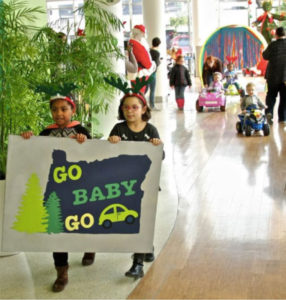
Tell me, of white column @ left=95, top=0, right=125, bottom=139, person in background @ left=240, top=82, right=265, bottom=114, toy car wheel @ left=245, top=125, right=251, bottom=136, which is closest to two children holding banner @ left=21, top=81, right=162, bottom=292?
white column @ left=95, top=0, right=125, bottom=139

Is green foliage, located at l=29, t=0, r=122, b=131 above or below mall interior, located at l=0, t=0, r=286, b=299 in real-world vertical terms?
above

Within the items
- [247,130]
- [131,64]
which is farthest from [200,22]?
[247,130]

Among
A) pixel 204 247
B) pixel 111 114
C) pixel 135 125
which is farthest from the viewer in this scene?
pixel 111 114

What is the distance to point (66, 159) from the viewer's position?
365 centimetres

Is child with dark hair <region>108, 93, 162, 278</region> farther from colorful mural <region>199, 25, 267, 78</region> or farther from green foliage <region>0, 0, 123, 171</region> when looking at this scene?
colorful mural <region>199, 25, 267, 78</region>

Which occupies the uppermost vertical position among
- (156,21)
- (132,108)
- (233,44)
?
(156,21)

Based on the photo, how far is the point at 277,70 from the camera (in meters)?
9.99

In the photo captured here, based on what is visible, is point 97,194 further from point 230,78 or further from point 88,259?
point 230,78

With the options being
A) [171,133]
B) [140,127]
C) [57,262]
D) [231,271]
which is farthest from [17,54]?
[171,133]

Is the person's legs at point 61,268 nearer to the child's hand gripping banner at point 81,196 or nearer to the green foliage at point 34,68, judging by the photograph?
the child's hand gripping banner at point 81,196

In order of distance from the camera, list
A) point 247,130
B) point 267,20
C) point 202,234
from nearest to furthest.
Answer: point 202,234
point 247,130
point 267,20

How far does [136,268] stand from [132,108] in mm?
1064

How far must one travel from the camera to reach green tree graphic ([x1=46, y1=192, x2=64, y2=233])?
3643 mm

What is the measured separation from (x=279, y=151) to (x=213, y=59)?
234 inches
